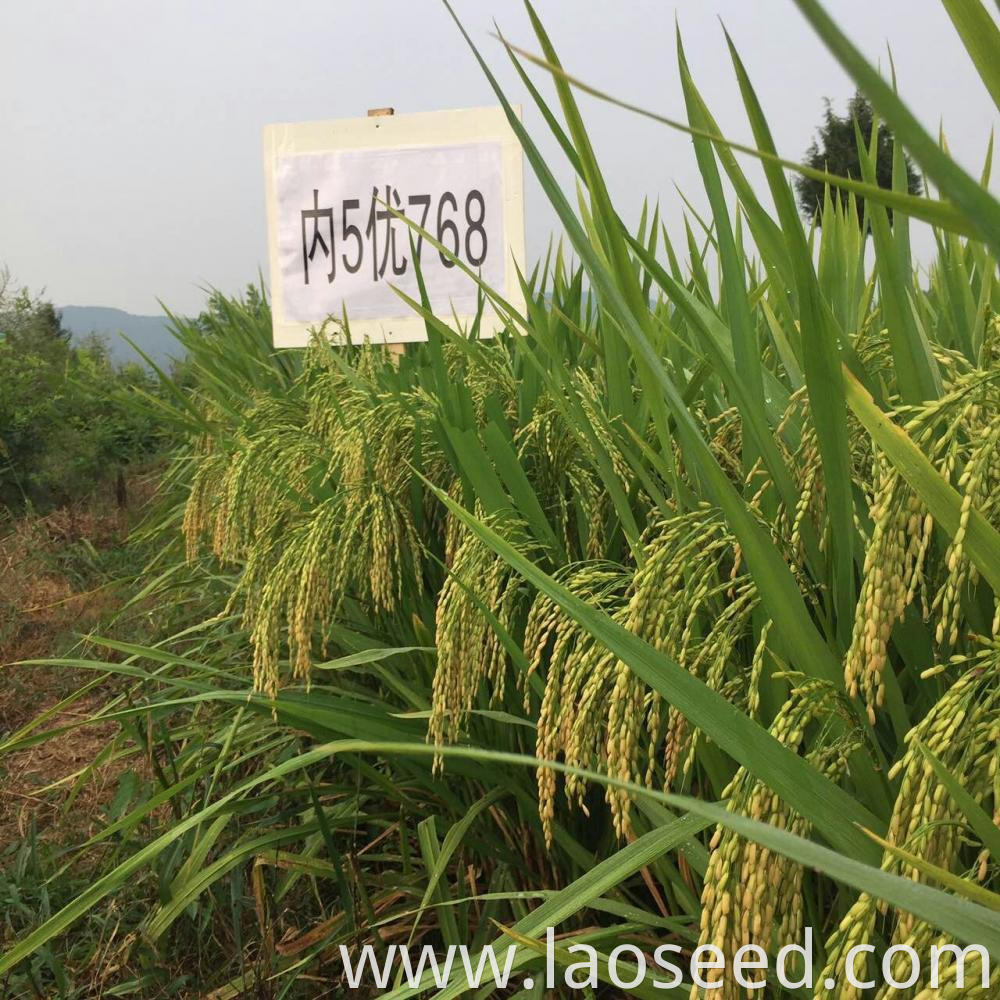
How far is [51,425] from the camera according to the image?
5.00 meters

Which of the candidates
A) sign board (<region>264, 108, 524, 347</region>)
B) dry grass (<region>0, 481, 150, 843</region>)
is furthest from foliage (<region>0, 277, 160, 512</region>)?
sign board (<region>264, 108, 524, 347</region>)

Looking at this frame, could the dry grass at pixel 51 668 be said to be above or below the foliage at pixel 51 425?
below

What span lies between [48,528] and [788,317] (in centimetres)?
429

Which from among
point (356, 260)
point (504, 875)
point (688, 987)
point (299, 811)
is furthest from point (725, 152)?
point (356, 260)

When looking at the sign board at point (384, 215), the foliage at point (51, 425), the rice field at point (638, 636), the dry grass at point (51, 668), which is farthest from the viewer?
the foliage at point (51, 425)

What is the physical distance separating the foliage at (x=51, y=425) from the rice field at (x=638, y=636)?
10.3ft

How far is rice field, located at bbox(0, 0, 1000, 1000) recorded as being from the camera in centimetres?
58

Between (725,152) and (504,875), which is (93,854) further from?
(725,152)

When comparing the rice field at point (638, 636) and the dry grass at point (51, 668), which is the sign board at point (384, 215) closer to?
the rice field at point (638, 636)

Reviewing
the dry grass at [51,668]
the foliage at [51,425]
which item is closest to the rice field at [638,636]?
the dry grass at [51,668]

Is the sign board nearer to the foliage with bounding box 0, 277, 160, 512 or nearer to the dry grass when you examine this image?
the dry grass

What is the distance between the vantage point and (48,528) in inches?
180

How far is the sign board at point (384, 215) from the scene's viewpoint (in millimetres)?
2629

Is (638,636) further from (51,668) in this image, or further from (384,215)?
(51,668)
